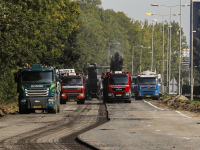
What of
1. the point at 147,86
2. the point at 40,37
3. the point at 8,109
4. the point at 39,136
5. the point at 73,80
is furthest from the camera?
the point at 147,86

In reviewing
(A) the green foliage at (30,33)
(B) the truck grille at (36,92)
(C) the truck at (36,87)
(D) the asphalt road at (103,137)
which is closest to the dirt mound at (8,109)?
(A) the green foliage at (30,33)

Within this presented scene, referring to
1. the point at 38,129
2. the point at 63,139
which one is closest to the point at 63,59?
the point at 38,129

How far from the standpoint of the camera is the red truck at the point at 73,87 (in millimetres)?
51531

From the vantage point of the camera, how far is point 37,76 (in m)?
34.3

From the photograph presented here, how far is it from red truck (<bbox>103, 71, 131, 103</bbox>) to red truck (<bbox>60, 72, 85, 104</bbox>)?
3.08m

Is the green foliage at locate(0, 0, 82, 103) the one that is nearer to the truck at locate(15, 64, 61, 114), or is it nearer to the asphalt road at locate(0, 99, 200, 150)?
the truck at locate(15, 64, 61, 114)

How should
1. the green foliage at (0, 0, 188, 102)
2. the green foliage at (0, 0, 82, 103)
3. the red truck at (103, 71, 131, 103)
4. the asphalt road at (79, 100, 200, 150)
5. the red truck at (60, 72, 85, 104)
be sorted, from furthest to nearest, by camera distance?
the red truck at (103, 71, 131, 103) < the red truck at (60, 72, 85, 104) < the green foliage at (0, 0, 188, 102) < the green foliage at (0, 0, 82, 103) < the asphalt road at (79, 100, 200, 150)

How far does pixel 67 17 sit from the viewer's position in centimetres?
5353

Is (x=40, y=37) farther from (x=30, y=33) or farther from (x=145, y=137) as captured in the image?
(x=145, y=137)

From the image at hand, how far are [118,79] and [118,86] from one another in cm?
65

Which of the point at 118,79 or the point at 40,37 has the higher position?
the point at 40,37

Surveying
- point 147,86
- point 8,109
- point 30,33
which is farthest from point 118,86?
point 8,109

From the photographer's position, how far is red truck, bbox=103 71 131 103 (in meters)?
53.2

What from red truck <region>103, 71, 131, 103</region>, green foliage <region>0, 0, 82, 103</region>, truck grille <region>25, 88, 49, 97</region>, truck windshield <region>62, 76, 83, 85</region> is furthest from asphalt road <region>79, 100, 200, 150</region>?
red truck <region>103, 71, 131, 103</region>
